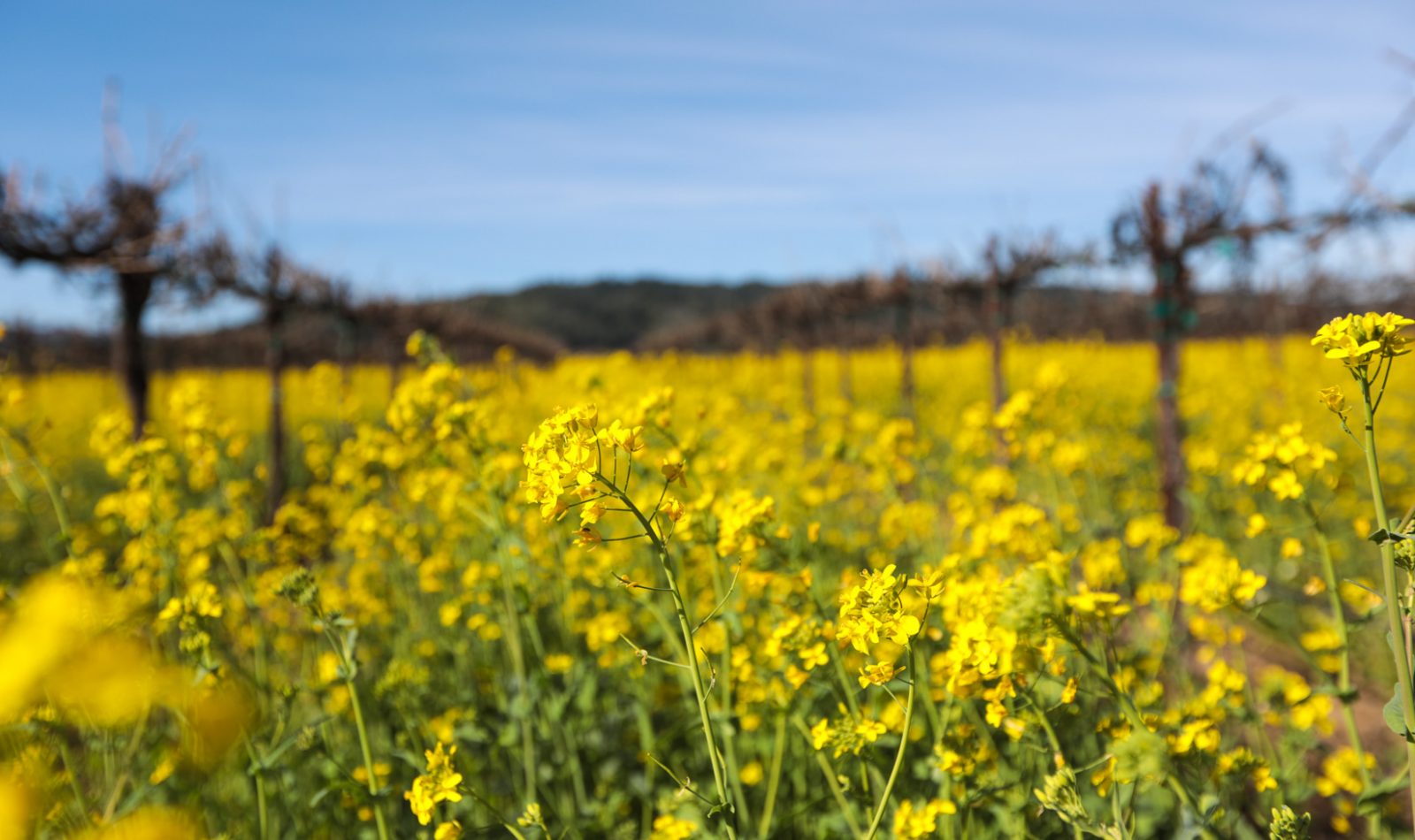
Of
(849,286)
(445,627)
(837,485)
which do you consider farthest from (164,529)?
(849,286)

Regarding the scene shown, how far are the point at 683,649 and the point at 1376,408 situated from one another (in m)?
2.15

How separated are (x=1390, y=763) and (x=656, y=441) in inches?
155

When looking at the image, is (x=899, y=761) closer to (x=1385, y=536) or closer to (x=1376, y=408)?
(x=1385, y=536)

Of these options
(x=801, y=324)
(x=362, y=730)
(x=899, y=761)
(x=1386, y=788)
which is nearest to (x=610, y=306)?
(x=801, y=324)

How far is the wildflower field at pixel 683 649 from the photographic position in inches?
66.1

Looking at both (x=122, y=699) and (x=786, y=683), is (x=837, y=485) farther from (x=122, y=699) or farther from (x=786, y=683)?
(x=122, y=699)

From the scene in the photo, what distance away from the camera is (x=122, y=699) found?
21.6 inches

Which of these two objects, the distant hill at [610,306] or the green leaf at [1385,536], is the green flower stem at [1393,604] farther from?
the distant hill at [610,306]

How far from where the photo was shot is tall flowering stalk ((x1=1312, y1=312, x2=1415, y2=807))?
155cm

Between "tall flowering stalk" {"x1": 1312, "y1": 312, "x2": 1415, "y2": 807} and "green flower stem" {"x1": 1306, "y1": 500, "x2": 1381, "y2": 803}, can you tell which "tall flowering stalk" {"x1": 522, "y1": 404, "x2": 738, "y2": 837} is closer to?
"tall flowering stalk" {"x1": 1312, "y1": 312, "x2": 1415, "y2": 807}

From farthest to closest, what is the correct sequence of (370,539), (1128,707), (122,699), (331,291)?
(331,291) → (370,539) → (1128,707) → (122,699)

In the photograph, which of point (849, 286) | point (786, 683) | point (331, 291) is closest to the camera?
point (786, 683)

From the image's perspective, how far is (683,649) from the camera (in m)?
3.05

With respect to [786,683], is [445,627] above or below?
below
